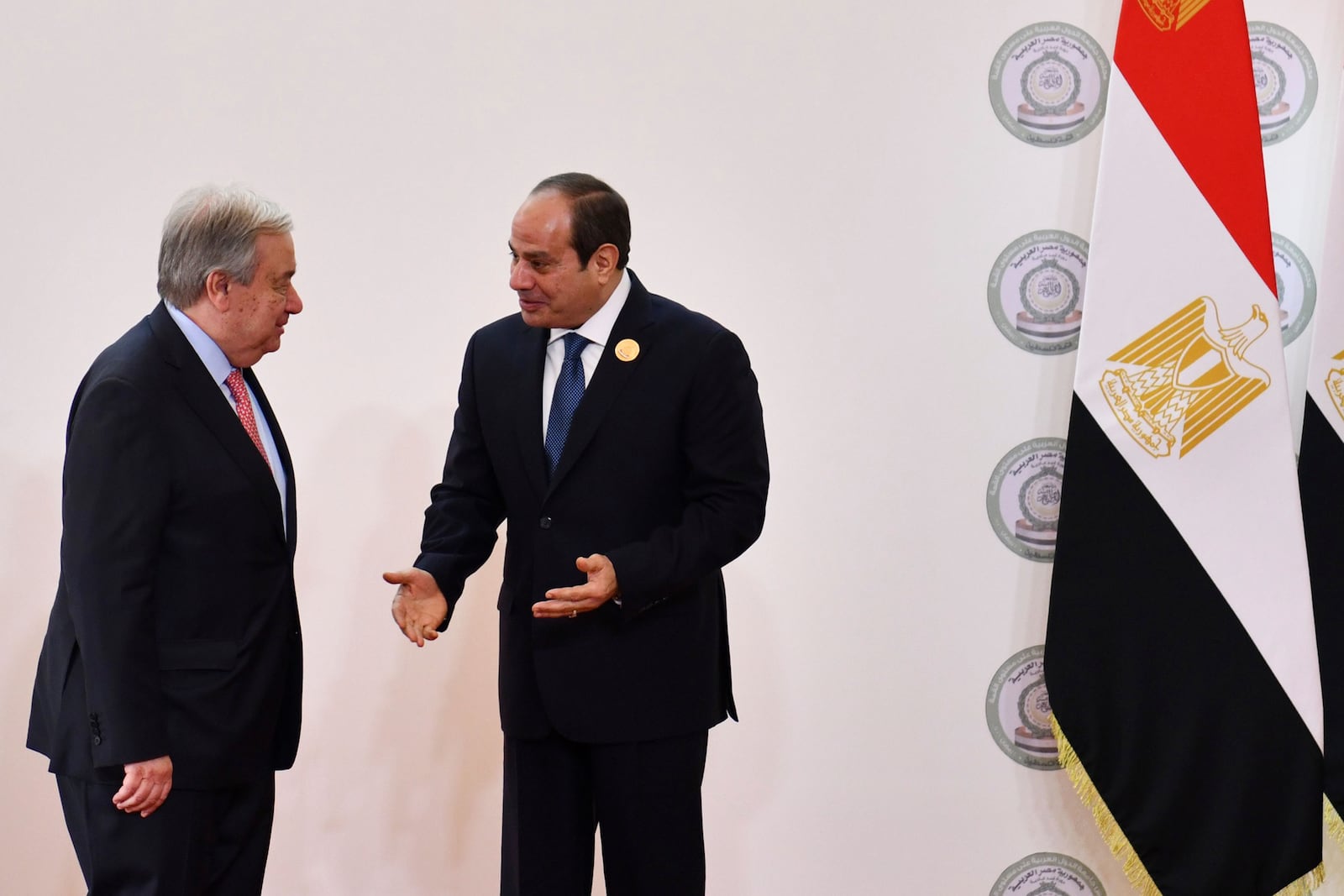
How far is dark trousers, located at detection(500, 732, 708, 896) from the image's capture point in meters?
2.07

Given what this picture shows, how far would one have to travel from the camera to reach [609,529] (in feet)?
6.76

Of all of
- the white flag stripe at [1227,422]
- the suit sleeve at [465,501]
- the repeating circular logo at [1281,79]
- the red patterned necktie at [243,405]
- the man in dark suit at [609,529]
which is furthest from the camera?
the repeating circular logo at [1281,79]

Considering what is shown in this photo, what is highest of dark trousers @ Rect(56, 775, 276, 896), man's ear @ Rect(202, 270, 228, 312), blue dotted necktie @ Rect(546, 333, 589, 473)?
man's ear @ Rect(202, 270, 228, 312)

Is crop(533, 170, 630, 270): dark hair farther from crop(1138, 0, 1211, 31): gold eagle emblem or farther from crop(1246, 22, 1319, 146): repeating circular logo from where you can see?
crop(1246, 22, 1319, 146): repeating circular logo

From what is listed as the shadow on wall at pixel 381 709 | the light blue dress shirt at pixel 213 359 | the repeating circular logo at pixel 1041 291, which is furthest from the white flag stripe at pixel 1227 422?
the light blue dress shirt at pixel 213 359

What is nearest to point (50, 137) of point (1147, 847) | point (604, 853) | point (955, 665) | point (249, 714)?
point (249, 714)

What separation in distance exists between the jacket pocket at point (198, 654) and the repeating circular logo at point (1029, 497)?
5.64 feet

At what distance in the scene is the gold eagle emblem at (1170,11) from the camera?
2480 millimetres

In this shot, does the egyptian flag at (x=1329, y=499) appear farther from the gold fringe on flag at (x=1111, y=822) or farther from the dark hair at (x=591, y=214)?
the dark hair at (x=591, y=214)

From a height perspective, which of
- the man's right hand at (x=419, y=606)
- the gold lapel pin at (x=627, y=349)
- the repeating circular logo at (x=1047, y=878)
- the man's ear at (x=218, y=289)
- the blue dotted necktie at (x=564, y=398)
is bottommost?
the repeating circular logo at (x=1047, y=878)

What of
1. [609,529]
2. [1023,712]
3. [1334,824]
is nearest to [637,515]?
[609,529]

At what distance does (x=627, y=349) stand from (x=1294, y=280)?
5.11 feet

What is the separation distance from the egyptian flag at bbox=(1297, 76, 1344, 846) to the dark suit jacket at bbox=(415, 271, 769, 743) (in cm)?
127

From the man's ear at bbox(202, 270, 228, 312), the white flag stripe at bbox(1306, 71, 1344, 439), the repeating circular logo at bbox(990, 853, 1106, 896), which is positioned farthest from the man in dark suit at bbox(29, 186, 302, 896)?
the white flag stripe at bbox(1306, 71, 1344, 439)
